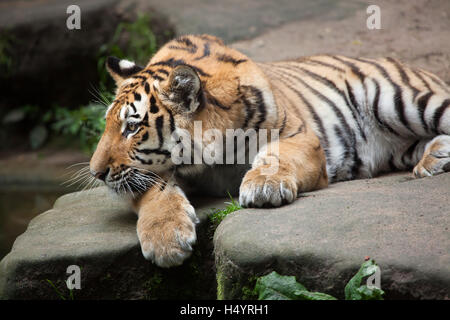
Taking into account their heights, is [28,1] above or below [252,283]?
above

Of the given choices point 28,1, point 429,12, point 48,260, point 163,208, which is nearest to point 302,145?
point 163,208

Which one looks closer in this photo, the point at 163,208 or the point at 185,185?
the point at 163,208

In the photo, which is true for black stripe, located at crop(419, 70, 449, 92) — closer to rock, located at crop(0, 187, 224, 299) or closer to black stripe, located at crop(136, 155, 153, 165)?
rock, located at crop(0, 187, 224, 299)

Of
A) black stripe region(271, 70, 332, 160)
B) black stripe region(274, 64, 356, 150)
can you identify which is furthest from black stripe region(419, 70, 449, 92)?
black stripe region(271, 70, 332, 160)

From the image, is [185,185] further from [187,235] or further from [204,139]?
[187,235]

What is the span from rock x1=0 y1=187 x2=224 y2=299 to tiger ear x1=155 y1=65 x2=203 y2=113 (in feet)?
2.31

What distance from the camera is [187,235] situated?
2697mm

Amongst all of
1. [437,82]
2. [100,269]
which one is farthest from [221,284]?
[437,82]

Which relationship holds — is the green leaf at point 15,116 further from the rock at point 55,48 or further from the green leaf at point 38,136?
the green leaf at point 38,136

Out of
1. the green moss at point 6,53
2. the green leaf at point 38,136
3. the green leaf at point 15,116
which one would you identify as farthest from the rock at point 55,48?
the green leaf at point 38,136

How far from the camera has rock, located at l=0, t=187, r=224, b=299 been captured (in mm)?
2771

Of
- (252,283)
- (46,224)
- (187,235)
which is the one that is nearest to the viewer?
(252,283)

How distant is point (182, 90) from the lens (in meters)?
2.97

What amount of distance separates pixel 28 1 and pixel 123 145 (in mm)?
7296
